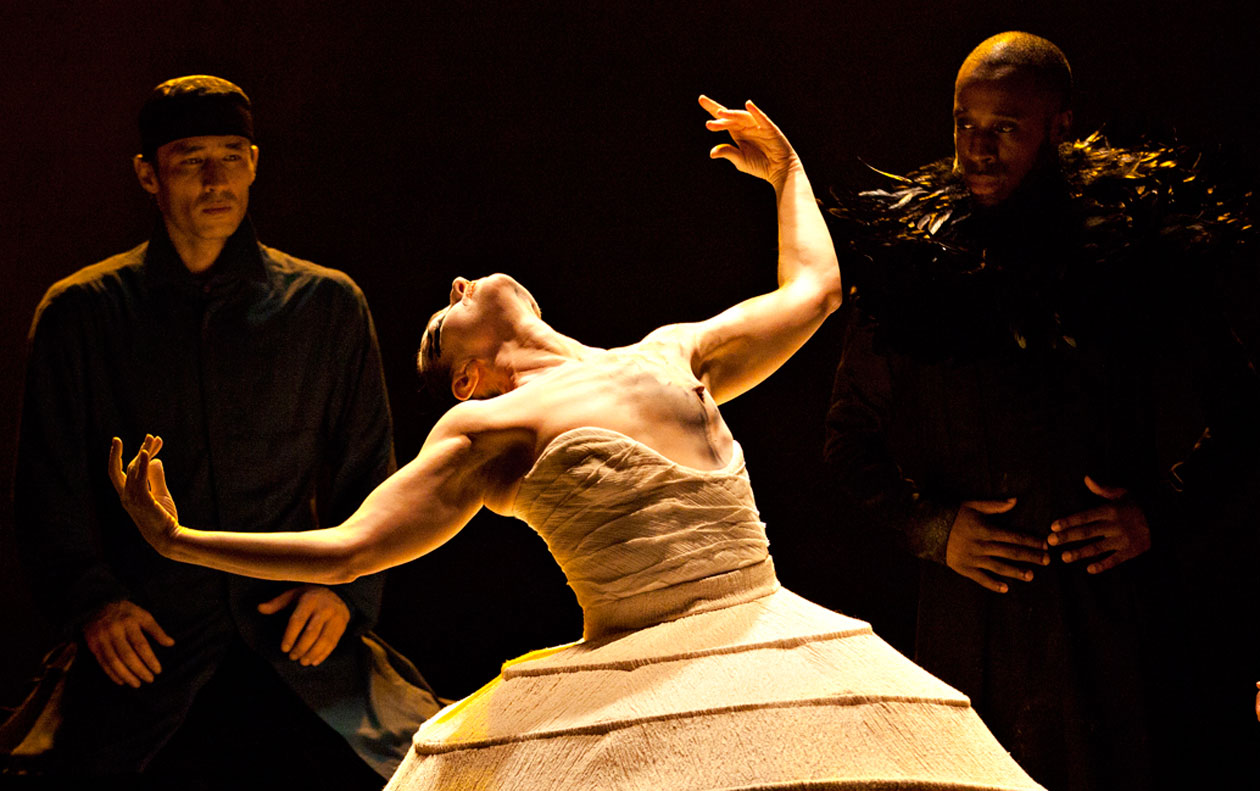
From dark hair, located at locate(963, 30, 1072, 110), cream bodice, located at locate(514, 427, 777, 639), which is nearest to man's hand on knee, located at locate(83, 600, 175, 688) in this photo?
cream bodice, located at locate(514, 427, 777, 639)

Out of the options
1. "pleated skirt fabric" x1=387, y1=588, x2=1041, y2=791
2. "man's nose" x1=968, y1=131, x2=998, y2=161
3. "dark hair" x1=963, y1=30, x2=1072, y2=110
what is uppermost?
"dark hair" x1=963, y1=30, x2=1072, y2=110

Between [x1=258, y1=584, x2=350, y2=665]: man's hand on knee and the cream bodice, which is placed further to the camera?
[x1=258, y1=584, x2=350, y2=665]: man's hand on knee

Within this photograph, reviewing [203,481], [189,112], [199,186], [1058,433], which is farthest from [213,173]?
→ [1058,433]

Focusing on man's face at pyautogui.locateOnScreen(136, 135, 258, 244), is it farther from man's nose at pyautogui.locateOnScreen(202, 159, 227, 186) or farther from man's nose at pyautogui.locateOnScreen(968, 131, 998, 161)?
man's nose at pyautogui.locateOnScreen(968, 131, 998, 161)

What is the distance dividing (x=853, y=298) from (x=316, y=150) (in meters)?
1.76

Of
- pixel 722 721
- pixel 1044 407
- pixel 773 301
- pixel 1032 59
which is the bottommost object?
pixel 722 721

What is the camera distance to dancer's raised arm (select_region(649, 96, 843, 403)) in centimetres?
300

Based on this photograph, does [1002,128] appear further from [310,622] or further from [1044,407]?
[310,622]

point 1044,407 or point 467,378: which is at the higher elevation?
point 467,378

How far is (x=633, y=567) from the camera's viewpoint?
253 centimetres

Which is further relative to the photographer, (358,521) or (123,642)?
(123,642)

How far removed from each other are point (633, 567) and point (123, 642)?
1.41 metres

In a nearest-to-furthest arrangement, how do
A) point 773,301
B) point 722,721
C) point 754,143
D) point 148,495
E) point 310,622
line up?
point 722,721 < point 148,495 < point 773,301 < point 754,143 < point 310,622

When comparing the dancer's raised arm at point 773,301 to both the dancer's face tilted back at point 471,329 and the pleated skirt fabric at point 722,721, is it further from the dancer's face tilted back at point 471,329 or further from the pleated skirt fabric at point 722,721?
the pleated skirt fabric at point 722,721
